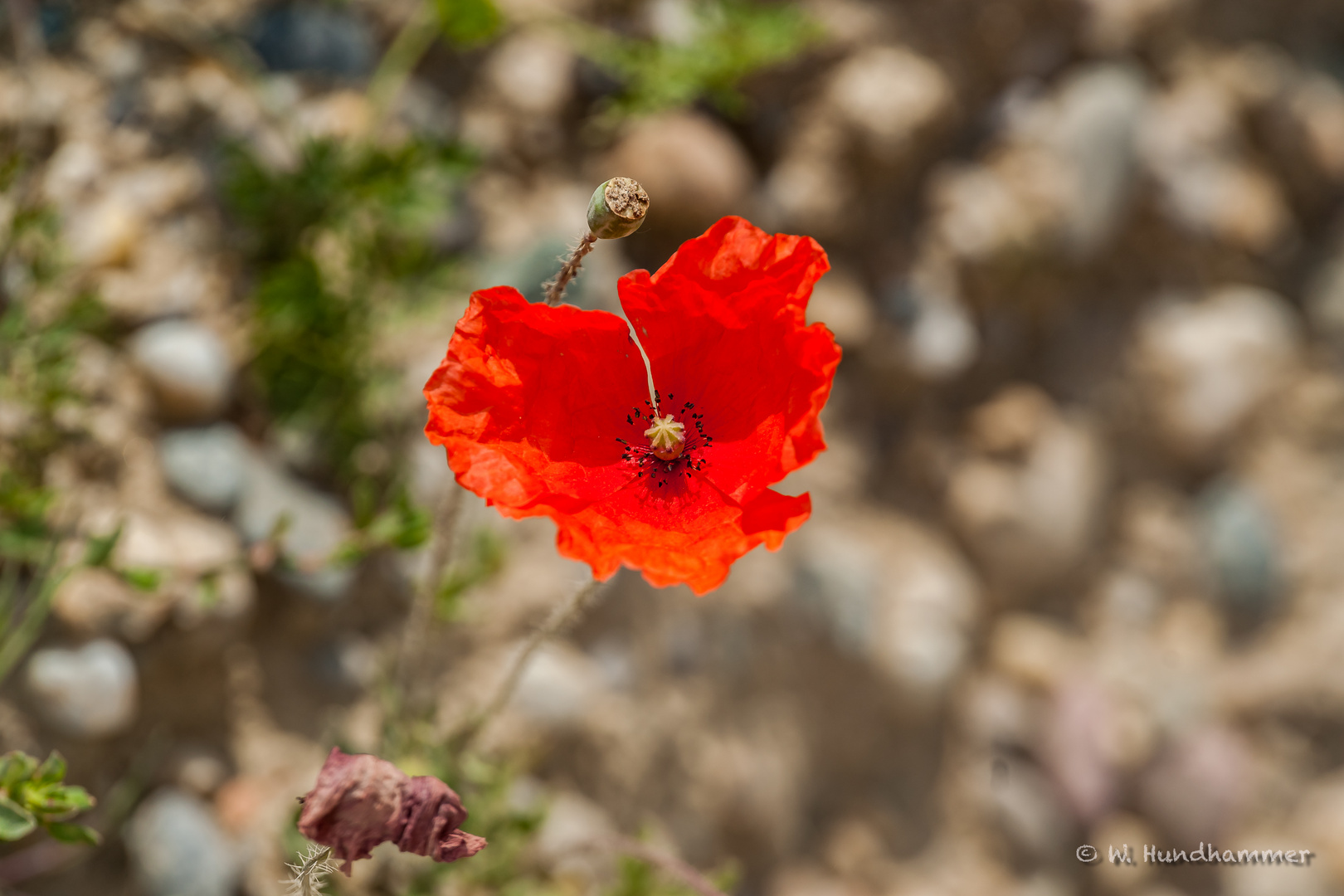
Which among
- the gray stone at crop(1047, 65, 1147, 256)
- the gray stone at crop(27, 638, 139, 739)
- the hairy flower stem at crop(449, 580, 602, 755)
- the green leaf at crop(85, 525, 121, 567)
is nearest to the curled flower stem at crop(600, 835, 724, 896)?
the hairy flower stem at crop(449, 580, 602, 755)

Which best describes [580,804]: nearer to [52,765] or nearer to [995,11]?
[52,765]

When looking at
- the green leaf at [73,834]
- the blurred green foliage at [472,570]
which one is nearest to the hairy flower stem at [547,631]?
Result: the blurred green foliage at [472,570]

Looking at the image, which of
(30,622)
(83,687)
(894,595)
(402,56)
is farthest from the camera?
(894,595)

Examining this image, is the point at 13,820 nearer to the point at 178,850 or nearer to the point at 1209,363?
the point at 178,850

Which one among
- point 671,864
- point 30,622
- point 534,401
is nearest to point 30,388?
point 30,622

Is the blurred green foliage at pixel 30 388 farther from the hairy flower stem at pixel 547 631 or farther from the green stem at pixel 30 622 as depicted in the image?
the hairy flower stem at pixel 547 631

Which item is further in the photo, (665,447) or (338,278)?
(338,278)

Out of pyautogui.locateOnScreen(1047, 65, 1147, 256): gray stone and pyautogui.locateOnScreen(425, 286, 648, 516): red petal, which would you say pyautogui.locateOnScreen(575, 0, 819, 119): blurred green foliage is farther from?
pyautogui.locateOnScreen(425, 286, 648, 516): red petal

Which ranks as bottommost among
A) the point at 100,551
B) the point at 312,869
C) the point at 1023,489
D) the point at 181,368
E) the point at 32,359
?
the point at 312,869

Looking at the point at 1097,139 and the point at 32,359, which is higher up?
the point at 1097,139
